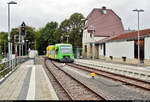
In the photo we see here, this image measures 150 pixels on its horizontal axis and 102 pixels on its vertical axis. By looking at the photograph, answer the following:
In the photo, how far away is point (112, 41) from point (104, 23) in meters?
20.4

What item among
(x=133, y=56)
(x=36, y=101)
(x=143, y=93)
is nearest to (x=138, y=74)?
(x=143, y=93)

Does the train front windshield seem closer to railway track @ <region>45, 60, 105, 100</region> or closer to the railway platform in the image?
the railway platform

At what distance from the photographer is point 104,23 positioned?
5778 cm

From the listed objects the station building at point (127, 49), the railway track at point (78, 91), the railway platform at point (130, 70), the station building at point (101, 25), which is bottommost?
the railway track at point (78, 91)

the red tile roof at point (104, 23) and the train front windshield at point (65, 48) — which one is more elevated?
the red tile roof at point (104, 23)

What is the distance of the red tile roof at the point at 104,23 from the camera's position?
55766 mm

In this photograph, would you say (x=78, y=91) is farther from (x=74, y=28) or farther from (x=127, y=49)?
(x=74, y=28)

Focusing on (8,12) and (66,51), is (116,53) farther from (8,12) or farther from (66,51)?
(8,12)

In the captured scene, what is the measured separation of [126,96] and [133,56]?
22797 millimetres

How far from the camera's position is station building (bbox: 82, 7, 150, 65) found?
29141 mm

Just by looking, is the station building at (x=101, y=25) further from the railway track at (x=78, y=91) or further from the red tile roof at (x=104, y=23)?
the railway track at (x=78, y=91)

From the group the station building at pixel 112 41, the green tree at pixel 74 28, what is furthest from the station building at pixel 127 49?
the green tree at pixel 74 28

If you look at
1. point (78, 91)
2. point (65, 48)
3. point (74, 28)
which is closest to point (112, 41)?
point (65, 48)

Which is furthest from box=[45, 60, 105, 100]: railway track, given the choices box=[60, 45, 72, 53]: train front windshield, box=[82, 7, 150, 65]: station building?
box=[60, 45, 72, 53]: train front windshield
